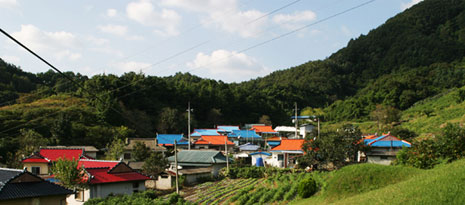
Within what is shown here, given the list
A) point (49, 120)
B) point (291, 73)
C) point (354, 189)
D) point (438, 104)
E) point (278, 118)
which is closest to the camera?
point (354, 189)

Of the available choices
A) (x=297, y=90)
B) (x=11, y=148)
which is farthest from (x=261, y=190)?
(x=297, y=90)

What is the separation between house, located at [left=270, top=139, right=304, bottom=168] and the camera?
102 ft

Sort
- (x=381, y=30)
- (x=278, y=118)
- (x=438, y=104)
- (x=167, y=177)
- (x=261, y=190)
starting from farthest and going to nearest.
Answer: (x=381, y=30) → (x=278, y=118) → (x=438, y=104) → (x=167, y=177) → (x=261, y=190)

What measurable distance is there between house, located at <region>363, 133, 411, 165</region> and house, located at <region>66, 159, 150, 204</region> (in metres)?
17.8

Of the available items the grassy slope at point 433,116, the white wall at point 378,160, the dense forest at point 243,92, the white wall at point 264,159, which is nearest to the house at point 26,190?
the dense forest at point 243,92

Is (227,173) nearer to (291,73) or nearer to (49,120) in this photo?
(49,120)

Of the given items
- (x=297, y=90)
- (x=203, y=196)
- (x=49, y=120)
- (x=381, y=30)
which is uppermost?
(x=381, y=30)

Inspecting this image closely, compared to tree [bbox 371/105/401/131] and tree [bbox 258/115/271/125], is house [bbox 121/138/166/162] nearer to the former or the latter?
tree [bbox 371/105/401/131]

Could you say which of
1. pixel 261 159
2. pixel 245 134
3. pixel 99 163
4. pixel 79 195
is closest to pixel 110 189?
pixel 79 195

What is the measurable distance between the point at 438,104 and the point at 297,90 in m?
40.7

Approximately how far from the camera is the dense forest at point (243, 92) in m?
36.2

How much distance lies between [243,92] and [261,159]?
45159mm

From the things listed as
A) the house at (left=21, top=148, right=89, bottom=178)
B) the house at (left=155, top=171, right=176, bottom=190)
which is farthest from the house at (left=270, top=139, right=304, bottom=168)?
the house at (left=21, top=148, right=89, bottom=178)

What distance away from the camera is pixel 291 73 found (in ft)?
368
